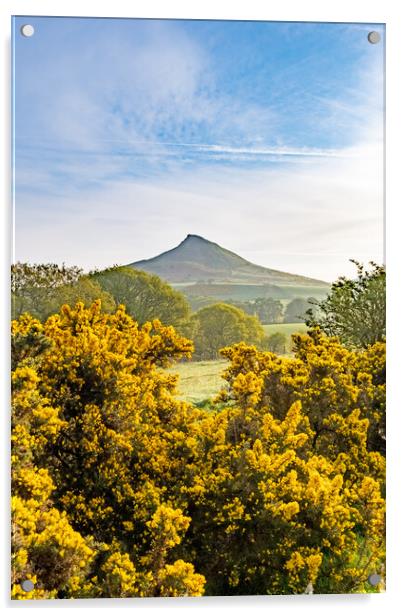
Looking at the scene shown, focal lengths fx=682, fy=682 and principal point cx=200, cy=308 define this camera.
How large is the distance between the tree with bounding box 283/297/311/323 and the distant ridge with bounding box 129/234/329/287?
88 mm

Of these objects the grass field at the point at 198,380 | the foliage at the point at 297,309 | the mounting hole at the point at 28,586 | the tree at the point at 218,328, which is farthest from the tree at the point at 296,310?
the mounting hole at the point at 28,586

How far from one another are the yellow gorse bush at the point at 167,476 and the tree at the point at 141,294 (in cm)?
5

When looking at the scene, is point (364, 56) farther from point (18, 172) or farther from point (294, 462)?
point (294, 462)

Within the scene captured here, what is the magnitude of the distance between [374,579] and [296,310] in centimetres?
125

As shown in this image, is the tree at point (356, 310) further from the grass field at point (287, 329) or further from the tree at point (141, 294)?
the tree at point (141, 294)

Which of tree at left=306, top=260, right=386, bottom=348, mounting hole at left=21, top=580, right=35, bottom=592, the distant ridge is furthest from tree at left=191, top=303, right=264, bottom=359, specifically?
mounting hole at left=21, top=580, right=35, bottom=592

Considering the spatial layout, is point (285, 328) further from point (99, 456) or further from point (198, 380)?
point (99, 456)

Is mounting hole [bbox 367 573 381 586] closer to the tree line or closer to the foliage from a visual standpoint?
the tree line

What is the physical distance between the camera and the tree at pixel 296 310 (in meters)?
3.15

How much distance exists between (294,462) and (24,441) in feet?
3.88

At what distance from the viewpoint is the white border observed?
2.93 meters
